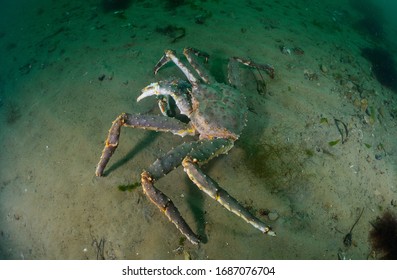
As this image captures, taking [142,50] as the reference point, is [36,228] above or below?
below

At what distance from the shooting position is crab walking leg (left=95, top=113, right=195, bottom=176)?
12.8 feet

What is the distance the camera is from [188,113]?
4.18m

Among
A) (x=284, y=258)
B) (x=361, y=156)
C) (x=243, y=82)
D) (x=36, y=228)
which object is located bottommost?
(x=36, y=228)

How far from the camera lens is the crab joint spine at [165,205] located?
339 cm

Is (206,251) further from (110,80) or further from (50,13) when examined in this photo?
(50,13)

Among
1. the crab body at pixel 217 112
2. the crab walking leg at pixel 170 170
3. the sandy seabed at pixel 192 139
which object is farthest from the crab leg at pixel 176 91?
the crab walking leg at pixel 170 170

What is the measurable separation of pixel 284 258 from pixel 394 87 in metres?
5.99

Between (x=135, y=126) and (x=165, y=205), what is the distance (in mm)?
1203

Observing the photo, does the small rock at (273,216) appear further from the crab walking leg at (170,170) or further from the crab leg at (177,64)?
the crab leg at (177,64)

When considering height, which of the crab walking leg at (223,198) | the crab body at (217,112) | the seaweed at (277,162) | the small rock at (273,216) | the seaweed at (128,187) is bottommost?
the seaweed at (128,187)

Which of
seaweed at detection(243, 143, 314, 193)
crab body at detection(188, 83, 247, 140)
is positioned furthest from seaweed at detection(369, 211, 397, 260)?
crab body at detection(188, 83, 247, 140)

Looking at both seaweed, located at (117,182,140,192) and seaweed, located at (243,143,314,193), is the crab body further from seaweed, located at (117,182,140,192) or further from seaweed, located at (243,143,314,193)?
seaweed, located at (117,182,140,192)

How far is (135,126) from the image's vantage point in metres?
3.93

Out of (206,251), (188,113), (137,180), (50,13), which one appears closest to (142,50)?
(188,113)
